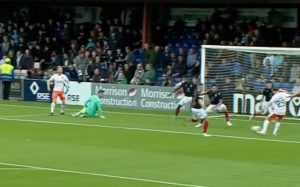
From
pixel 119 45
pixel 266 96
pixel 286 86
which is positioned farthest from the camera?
pixel 119 45

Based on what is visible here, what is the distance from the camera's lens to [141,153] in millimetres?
19250

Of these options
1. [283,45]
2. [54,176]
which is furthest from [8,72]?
[54,176]

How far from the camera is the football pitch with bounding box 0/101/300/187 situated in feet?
49.6

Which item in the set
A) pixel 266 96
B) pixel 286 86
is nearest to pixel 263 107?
pixel 266 96

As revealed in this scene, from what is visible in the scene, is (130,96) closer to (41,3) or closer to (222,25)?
(222,25)

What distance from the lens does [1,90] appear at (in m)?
38.9

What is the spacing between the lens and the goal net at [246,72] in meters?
32.0

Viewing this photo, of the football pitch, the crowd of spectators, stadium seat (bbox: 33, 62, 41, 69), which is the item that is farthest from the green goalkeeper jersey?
stadium seat (bbox: 33, 62, 41, 69)

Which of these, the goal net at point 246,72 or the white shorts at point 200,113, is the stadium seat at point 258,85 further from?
the white shorts at point 200,113

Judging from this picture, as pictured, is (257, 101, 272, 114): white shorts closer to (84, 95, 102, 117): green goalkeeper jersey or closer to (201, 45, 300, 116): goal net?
(201, 45, 300, 116): goal net

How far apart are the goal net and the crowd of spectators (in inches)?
48.8

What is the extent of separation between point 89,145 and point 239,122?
956 centimetres

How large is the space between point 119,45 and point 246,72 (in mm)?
8302

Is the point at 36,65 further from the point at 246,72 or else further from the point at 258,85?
the point at 258,85
